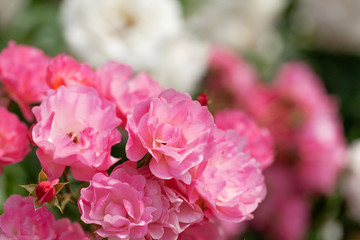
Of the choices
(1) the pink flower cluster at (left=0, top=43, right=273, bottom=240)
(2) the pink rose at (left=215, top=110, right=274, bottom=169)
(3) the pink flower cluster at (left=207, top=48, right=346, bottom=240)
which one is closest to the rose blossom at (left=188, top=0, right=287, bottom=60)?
(3) the pink flower cluster at (left=207, top=48, right=346, bottom=240)

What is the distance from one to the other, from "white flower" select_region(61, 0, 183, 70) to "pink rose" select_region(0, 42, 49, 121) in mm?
376

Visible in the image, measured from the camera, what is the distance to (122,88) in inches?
16.5

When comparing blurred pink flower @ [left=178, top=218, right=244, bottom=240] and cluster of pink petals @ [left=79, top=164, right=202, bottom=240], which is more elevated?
cluster of pink petals @ [left=79, top=164, right=202, bottom=240]

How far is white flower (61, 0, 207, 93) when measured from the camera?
2.78ft

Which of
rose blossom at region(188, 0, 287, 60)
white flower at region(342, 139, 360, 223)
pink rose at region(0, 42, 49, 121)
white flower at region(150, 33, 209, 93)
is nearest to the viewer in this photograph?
pink rose at region(0, 42, 49, 121)

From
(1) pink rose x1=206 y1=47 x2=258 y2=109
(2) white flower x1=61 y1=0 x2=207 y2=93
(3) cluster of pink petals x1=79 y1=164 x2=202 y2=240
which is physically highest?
(3) cluster of pink petals x1=79 y1=164 x2=202 y2=240

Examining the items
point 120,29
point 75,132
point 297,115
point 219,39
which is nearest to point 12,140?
point 75,132

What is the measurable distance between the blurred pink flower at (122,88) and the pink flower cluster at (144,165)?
0.10 feet

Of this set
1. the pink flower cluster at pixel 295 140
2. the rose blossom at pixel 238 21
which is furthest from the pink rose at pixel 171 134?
the rose blossom at pixel 238 21

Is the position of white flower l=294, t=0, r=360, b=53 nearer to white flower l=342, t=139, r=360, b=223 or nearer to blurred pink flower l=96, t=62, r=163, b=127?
white flower l=342, t=139, r=360, b=223

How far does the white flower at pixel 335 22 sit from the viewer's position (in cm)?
112

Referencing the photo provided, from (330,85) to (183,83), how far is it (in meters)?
0.38

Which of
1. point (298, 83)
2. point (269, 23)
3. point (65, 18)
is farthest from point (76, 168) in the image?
point (269, 23)

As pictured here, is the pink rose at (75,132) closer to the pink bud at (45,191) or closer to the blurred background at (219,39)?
the pink bud at (45,191)
